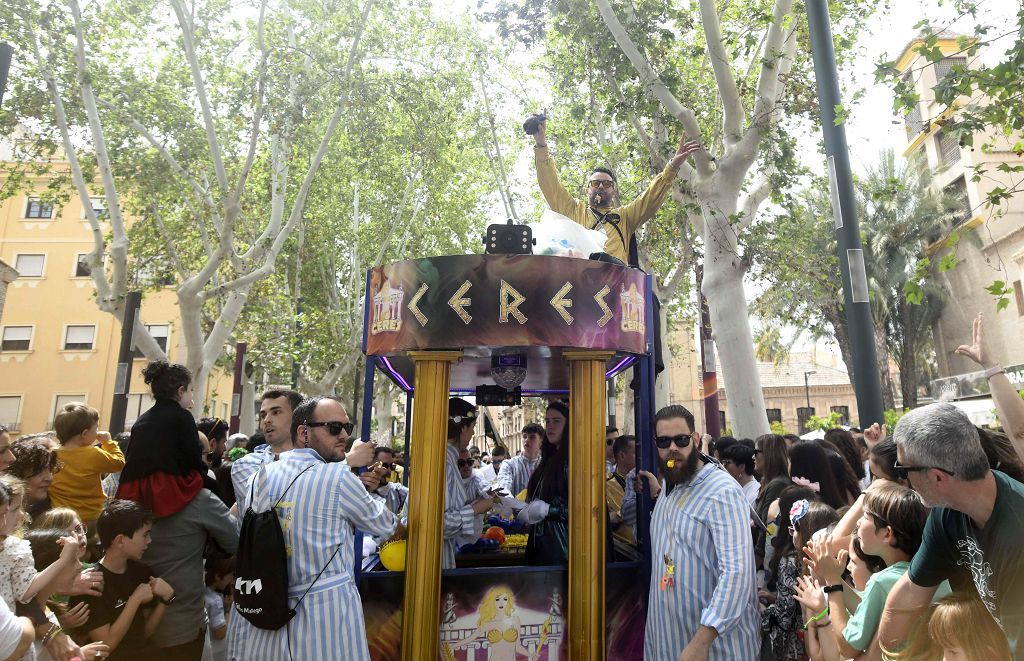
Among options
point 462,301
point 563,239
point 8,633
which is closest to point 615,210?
point 563,239

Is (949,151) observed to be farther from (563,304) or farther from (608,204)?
(563,304)

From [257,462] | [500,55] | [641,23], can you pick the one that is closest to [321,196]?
[500,55]

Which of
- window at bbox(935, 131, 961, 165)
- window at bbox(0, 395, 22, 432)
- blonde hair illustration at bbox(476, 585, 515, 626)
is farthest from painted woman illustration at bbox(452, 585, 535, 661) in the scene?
window at bbox(0, 395, 22, 432)

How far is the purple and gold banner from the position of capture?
12.6 feet

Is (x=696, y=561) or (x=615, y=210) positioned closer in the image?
(x=696, y=561)

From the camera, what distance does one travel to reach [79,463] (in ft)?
17.2

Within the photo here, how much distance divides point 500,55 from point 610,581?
16.2m

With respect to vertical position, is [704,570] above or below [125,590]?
above

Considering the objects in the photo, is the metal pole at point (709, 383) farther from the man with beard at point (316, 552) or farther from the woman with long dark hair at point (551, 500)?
the man with beard at point (316, 552)

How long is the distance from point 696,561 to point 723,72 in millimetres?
6471

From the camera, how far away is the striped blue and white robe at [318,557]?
3.35 metres

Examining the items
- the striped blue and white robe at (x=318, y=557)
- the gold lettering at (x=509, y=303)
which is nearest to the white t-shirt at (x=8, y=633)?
the striped blue and white robe at (x=318, y=557)

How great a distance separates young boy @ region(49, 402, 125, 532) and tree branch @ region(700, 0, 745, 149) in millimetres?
7474

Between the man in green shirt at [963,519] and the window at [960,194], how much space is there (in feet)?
95.4
